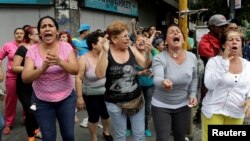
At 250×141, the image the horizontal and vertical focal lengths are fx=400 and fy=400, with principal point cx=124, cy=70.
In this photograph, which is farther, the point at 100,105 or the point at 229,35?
the point at 100,105

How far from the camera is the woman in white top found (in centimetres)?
417

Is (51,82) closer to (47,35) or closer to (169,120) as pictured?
(47,35)

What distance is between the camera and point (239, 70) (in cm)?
423

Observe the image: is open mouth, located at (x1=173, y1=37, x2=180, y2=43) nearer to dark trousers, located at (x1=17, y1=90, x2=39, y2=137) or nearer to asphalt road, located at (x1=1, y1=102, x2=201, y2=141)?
asphalt road, located at (x1=1, y1=102, x2=201, y2=141)

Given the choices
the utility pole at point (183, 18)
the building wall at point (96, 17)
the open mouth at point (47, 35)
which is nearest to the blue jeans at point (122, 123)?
the open mouth at point (47, 35)

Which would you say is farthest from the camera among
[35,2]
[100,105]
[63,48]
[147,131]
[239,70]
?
[35,2]

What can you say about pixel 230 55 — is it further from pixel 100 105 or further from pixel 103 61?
pixel 100 105

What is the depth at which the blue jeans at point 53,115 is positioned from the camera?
4453mm

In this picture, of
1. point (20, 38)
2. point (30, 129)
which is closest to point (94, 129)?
point (30, 129)

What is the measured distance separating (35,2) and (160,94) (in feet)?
26.0

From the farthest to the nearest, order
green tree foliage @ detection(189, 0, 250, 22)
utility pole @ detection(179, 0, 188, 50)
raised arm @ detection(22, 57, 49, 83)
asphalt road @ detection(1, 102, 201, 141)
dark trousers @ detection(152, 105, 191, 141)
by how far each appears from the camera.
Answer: green tree foliage @ detection(189, 0, 250, 22) → asphalt road @ detection(1, 102, 201, 141) → utility pole @ detection(179, 0, 188, 50) → dark trousers @ detection(152, 105, 191, 141) → raised arm @ detection(22, 57, 49, 83)

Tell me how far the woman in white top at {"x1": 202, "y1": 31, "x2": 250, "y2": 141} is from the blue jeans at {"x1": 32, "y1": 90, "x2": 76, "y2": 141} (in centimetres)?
154

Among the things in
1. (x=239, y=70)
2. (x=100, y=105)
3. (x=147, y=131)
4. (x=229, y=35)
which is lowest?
(x=147, y=131)

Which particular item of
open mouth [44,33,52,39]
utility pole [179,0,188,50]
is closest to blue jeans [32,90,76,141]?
open mouth [44,33,52,39]
